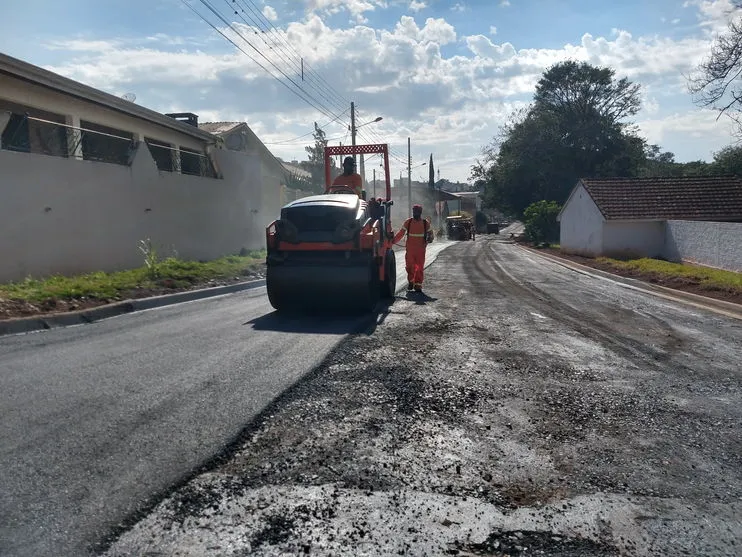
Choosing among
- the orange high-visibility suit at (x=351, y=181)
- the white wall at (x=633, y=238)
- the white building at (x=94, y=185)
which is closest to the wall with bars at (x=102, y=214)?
the white building at (x=94, y=185)

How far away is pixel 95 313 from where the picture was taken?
1016cm

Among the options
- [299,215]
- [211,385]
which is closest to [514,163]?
[299,215]

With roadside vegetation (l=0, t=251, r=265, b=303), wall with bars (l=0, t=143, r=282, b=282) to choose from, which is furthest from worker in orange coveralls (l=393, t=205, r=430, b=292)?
wall with bars (l=0, t=143, r=282, b=282)

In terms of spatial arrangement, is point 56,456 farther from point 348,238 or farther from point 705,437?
point 348,238

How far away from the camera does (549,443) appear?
4840 millimetres

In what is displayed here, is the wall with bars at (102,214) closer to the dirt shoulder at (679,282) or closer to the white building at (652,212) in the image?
the dirt shoulder at (679,282)

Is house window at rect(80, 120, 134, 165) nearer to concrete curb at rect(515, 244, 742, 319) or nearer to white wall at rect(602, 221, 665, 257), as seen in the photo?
concrete curb at rect(515, 244, 742, 319)

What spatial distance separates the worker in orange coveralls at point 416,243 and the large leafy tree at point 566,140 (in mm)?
46053

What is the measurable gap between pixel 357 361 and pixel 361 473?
296 cm

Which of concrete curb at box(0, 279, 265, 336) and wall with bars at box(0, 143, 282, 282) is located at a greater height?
wall with bars at box(0, 143, 282, 282)

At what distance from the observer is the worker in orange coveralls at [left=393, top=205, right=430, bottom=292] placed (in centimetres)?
1363

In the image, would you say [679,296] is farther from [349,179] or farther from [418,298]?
[349,179]

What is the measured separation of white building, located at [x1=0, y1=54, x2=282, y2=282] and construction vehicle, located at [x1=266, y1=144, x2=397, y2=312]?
478 cm

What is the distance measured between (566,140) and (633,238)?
30.9m
